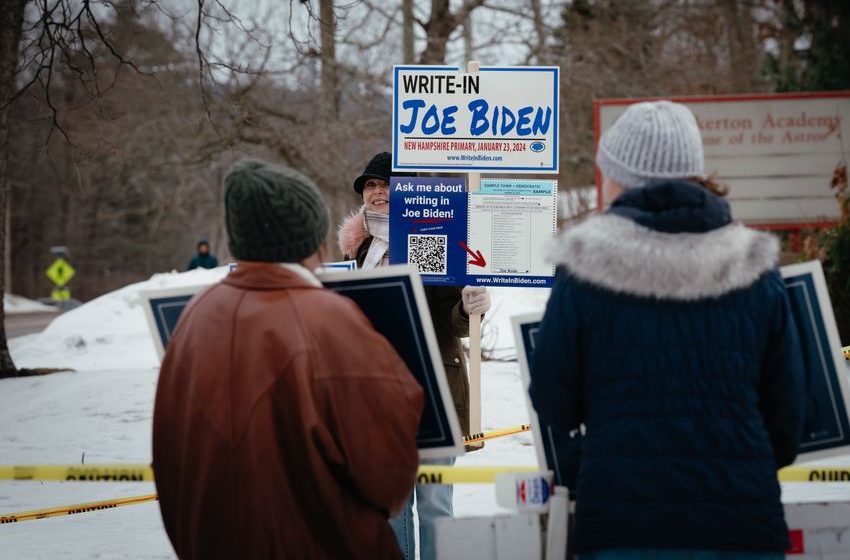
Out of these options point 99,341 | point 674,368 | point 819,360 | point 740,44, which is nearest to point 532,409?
point 674,368

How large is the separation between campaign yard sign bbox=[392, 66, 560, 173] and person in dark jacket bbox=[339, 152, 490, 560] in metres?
0.68

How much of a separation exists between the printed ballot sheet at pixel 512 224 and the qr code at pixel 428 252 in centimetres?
18

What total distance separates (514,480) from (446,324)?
5.46ft

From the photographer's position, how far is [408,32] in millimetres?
19516

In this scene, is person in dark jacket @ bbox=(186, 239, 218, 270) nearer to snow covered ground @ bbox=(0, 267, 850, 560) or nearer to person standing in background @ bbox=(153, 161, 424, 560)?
snow covered ground @ bbox=(0, 267, 850, 560)

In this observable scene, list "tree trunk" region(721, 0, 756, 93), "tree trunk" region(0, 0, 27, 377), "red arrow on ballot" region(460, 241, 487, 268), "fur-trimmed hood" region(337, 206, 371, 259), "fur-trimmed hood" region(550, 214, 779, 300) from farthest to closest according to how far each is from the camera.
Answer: "tree trunk" region(721, 0, 756, 93) → "tree trunk" region(0, 0, 27, 377) → "red arrow on ballot" region(460, 241, 487, 268) → "fur-trimmed hood" region(337, 206, 371, 259) → "fur-trimmed hood" region(550, 214, 779, 300)

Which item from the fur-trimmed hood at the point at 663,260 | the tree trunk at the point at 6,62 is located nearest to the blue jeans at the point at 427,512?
the fur-trimmed hood at the point at 663,260

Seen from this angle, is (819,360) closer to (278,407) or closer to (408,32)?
(278,407)

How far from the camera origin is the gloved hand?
396cm

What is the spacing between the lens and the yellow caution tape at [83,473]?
312cm

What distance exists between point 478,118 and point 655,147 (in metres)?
3.37

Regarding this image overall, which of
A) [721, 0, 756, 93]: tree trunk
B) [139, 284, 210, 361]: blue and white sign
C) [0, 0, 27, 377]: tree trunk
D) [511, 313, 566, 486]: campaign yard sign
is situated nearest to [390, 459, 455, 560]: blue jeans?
[511, 313, 566, 486]: campaign yard sign

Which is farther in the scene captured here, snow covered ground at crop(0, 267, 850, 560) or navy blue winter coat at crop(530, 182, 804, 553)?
snow covered ground at crop(0, 267, 850, 560)

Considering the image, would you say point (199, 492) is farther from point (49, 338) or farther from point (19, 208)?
point (19, 208)
